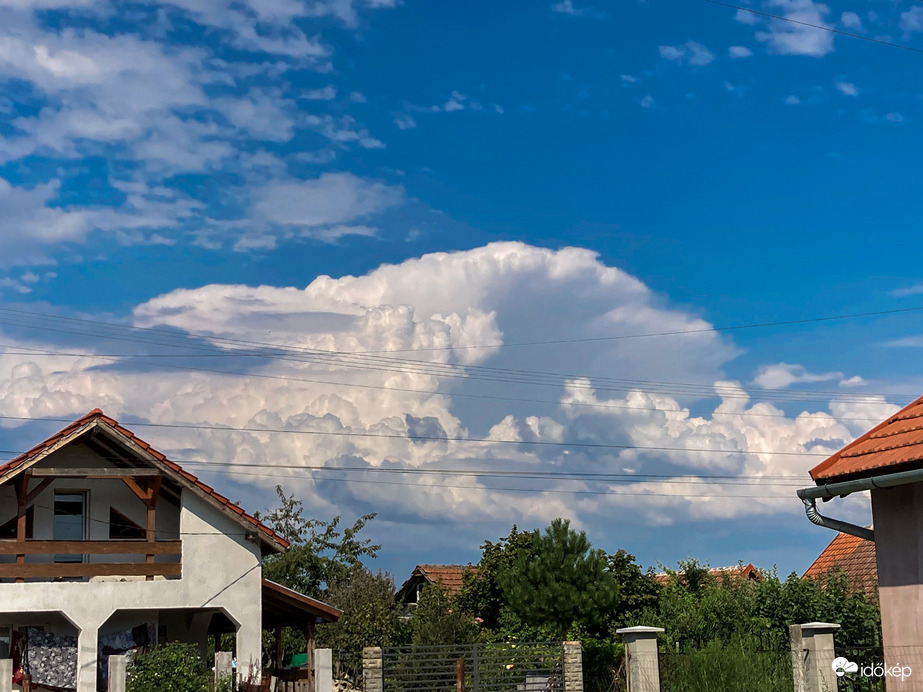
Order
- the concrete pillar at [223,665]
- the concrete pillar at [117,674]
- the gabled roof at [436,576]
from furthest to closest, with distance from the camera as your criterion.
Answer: the gabled roof at [436,576], the concrete pillar at [223,665], the concrete pillar at [117,674]

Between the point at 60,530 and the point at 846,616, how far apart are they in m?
18.9

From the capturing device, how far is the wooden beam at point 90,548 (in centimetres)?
2264

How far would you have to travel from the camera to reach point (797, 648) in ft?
49.7

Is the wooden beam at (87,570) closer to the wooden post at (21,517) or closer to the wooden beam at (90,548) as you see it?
the wooden post at (21,517)

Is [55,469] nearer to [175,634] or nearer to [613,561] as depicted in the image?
[175,634]

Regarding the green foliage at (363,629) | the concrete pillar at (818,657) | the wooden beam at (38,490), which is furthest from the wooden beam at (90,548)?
the concrete pillar at (818,657)

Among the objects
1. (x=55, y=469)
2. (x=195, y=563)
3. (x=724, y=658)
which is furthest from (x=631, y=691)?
(x=55, y=469)

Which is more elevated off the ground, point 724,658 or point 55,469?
point 55,469

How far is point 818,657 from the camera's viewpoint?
1510 cm

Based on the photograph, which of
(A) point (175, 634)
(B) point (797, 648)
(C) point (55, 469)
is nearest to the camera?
(B) point (797, 648)

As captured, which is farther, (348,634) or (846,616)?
(348,634)

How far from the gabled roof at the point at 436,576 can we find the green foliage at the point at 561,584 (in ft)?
57.3

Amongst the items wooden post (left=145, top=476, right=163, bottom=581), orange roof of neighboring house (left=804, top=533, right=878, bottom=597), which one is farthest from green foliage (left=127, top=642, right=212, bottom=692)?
orange roof of neighboring house (left=804, top=533, right=878, bottom=597)

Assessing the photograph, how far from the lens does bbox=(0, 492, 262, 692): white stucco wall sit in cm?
2273
